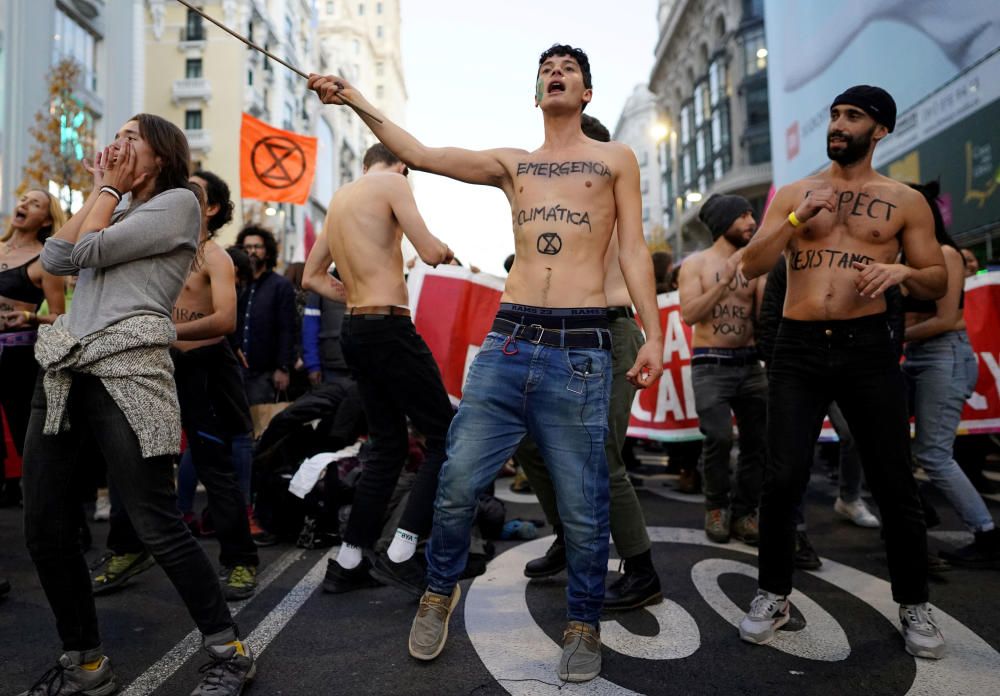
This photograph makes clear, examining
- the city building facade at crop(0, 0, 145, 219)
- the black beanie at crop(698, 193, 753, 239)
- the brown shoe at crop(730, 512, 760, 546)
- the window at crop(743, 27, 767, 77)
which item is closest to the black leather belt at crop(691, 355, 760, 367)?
the black beanie at crop(698, 193, 753, 239)

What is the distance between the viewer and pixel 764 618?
9.89ft

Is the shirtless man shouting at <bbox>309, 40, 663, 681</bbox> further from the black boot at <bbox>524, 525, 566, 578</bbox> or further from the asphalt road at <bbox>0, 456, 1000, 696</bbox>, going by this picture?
the black boot at <bbox>524, 525, 566, 578</bbox>

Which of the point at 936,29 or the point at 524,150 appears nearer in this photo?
the point at 524,150

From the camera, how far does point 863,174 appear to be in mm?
3219

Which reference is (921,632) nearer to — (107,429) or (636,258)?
(636,258)

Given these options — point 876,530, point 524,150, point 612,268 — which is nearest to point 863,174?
point 612,268

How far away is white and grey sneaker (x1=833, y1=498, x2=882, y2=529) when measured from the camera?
16.4 feet

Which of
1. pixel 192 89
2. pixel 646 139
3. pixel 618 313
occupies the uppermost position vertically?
pixel 646 139

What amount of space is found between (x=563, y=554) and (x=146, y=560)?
7.23ft

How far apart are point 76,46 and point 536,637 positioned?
29291mm

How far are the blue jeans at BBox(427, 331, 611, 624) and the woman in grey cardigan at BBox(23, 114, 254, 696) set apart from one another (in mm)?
886

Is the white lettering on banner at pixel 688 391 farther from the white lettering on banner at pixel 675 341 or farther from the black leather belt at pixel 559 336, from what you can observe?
the black leather belt at pixel 559 336

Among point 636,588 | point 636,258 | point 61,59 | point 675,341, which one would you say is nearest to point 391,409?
point 636,588

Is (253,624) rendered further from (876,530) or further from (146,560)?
(876,530)
